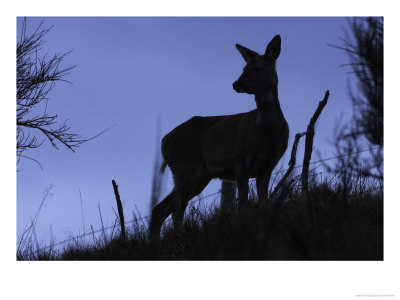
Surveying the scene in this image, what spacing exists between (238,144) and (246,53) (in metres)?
1.23

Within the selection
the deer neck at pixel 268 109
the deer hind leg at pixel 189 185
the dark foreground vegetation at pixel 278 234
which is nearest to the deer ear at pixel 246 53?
the deer neck at pixel 268 109

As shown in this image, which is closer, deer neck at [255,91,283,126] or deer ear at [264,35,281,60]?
deer neck at [255,91,283,126]

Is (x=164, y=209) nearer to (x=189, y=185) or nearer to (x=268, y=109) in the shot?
(x=189, y=185)

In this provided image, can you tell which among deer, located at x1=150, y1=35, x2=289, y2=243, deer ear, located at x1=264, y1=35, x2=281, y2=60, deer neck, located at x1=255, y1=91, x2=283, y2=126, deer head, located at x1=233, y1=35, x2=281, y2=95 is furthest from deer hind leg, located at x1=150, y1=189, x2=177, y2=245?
deer ear, located at x1=264, y1=35, x2=281, y2=60

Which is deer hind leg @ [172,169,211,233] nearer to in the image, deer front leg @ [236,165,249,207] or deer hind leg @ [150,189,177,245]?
deer hind leg @ [150,189,177,245]

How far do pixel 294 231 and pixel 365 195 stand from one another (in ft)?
5.64

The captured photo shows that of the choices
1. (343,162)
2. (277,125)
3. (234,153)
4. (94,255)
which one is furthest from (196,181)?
(343,162)

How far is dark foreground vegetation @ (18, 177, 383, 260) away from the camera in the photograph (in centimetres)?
443

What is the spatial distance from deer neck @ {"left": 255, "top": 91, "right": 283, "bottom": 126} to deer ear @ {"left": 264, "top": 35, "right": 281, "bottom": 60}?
49cm

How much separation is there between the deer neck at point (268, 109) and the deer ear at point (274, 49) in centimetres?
49

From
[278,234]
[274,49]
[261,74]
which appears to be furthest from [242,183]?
[278,234]

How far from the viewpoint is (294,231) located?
4488 millimetres

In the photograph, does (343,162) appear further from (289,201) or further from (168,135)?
(168,135)

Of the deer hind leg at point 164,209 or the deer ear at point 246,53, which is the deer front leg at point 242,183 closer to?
the deer hind leg at point 164,209
